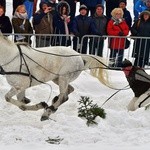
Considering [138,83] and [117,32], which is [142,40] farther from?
[138,83]

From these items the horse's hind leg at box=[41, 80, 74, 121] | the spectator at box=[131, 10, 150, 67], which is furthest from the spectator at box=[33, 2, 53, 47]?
the horse's hind leg at box=[41, 80, 74, 121]

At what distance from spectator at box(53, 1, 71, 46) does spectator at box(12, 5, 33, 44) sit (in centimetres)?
62

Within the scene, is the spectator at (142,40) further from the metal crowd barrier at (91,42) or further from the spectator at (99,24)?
the spectator at (99,24)

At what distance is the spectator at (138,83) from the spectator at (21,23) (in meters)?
3.12

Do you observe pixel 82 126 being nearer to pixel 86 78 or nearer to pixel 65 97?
pixel 65 97

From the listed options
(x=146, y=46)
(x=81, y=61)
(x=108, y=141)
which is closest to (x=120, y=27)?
(x=146, y=46)

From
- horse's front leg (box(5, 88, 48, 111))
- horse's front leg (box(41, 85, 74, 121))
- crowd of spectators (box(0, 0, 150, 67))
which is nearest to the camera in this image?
horse's front leg (box(5, 88, 48, 111))

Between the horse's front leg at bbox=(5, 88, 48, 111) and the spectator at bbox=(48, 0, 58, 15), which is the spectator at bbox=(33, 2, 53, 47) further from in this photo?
the horse's front leg at bbox=(5, 88, 48, 111)

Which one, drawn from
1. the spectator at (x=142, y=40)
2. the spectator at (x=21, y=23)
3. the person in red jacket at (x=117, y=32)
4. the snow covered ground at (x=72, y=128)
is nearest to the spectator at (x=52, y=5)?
the spectator at (x=21, y=23)

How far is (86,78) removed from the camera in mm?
10570

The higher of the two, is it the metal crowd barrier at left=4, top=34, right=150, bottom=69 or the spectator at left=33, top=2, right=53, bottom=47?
the spectator at left=33, top=2, right=53, bottom=47

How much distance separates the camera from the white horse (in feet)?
24.7

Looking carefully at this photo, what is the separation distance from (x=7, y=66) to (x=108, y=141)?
205 centimetres

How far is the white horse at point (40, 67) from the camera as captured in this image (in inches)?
296
